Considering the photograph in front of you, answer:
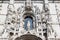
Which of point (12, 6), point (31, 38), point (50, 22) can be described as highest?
point (12, 6)

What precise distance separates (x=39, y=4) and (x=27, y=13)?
36.3 inches

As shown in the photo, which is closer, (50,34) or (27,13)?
(50,34)

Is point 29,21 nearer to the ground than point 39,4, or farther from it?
nearer to the ground

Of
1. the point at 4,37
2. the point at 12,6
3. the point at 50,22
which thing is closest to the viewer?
the point at 4,37

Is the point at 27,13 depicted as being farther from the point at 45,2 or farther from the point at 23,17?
the point at 45,2

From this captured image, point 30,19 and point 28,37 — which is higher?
point 30,19

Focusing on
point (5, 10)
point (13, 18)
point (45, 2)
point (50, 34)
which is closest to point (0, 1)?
point (5, 10)

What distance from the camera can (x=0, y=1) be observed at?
35.4 feet

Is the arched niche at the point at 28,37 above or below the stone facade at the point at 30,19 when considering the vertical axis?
below

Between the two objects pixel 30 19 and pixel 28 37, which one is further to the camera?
pixel 30 19

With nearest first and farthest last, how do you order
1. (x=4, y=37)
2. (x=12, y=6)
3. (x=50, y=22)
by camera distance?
1. (x=4, y=37)
2. (x=50, y=22)
3. (x=12, y=6)

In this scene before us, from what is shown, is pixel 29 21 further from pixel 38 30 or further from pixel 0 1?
pixel 0 1

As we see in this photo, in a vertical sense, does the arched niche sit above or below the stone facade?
below

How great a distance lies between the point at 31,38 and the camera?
8977 millimetres
